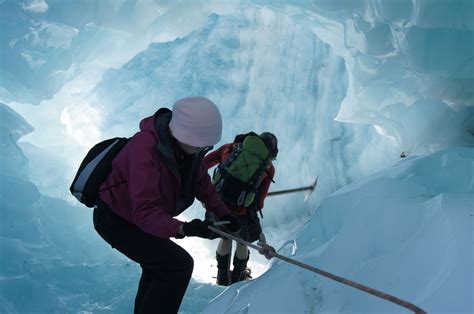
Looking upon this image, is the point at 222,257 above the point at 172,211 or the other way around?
above

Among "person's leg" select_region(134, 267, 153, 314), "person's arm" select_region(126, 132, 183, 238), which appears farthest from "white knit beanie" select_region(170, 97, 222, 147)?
"person's leg" select_region(134, 267, 153, 314)

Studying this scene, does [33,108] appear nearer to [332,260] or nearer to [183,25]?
[183,25]

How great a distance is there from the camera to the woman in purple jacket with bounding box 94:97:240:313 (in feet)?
6.11

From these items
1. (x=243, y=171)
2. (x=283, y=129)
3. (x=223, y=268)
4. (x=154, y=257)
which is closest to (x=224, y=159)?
(x=243, y=171)

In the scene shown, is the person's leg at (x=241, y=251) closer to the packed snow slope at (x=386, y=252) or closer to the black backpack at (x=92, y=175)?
the packed snow slope at (x=386, y=252)

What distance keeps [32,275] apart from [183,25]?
3818 millimetres

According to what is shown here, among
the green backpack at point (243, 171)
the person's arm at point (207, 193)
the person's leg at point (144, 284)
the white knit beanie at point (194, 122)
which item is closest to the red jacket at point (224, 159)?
the green backpack at point (243, 171)

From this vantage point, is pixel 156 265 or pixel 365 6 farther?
pixel 365 6

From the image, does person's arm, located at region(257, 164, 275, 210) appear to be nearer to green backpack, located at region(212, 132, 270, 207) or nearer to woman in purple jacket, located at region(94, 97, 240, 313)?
green backpack, located at region(212, 132, 270, 207)

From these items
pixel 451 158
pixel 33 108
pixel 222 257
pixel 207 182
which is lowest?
pixel 207 182

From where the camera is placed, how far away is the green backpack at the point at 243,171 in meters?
3.03

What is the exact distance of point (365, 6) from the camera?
4375mm

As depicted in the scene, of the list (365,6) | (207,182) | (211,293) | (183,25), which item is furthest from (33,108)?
(207,182)

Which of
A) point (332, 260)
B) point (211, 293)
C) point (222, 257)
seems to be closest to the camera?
point (332, 260)
